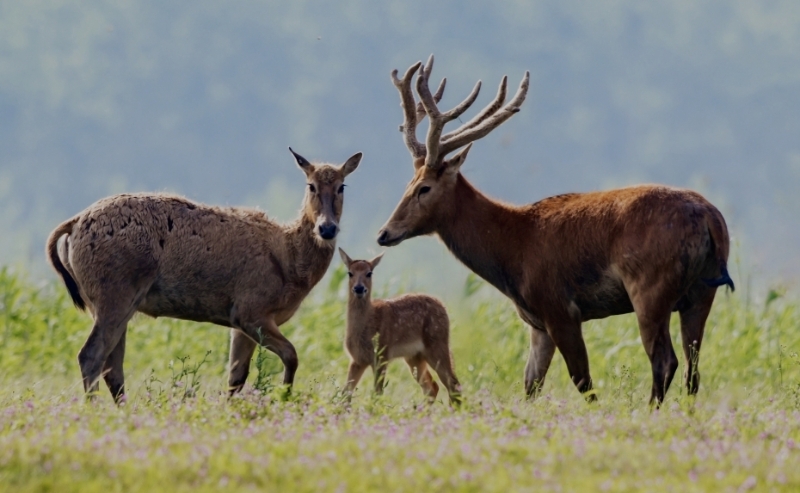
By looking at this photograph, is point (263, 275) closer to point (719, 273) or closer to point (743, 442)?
point (719, 273)

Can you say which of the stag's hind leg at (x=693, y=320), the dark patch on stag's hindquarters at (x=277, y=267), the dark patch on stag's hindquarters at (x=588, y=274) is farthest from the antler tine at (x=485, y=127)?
the stag's hind leg at (x=693, y=320)

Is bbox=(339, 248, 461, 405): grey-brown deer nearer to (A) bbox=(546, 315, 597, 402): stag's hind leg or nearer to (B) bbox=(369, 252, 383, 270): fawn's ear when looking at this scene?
(B) bbox=(369, 252, 383, 270): fawn's ear

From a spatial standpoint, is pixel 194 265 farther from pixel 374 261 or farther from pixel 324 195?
pixel 374 261

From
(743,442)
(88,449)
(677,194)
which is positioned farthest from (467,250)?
(88,449)

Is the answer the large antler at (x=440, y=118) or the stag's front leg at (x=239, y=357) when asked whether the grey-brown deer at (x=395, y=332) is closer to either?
the stag's front leg at (x=239, y=357)

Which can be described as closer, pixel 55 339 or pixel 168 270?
pixel 168 270

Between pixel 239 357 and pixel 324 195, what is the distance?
1.64m

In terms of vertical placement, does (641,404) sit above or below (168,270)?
below

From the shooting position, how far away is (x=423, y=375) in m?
11.5

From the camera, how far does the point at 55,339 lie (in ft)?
51.6

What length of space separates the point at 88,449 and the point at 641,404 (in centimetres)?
433

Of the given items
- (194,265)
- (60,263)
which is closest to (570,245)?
(194,265)

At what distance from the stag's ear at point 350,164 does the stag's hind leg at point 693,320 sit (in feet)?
11.0

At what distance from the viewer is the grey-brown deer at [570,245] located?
8.69 metres
